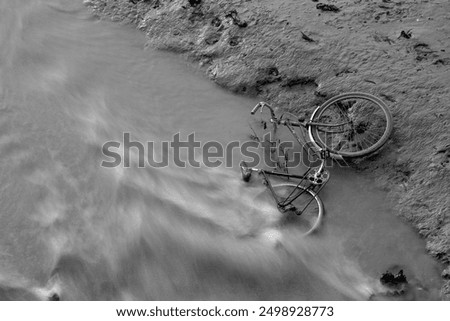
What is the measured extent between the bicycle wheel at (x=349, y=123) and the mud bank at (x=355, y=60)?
26cm

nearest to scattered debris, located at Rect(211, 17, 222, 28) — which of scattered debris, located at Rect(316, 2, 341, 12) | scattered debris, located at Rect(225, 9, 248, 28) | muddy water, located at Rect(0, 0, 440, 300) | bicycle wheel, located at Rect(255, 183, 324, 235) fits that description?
scattered debris, located at Rect(225, 9, 248, 28)

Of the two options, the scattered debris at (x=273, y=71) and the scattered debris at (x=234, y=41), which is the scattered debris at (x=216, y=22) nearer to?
the scattered debris at (x=234, y=41)

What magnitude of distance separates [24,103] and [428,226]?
6674 millimetres

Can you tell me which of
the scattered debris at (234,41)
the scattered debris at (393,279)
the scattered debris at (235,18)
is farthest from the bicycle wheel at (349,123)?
the scattered debris at (235,18)

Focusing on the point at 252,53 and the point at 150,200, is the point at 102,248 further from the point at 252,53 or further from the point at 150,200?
the point at 252,53

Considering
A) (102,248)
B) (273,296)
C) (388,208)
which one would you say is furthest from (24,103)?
(388,208)

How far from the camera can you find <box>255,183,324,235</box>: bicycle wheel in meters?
7.40

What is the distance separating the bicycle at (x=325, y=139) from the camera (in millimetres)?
7504

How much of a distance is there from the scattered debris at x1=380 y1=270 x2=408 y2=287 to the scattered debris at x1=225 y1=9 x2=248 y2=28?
5031 mm

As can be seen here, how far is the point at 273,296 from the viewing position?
690 centimetres

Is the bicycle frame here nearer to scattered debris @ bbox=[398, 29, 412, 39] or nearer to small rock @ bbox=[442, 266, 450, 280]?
small rock @ bbox=[442, 266, 450, 280]

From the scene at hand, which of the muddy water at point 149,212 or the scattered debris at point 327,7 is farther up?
the scattered debris at point 327,7

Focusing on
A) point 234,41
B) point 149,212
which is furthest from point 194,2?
point 149,212

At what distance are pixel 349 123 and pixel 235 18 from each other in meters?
3.18
